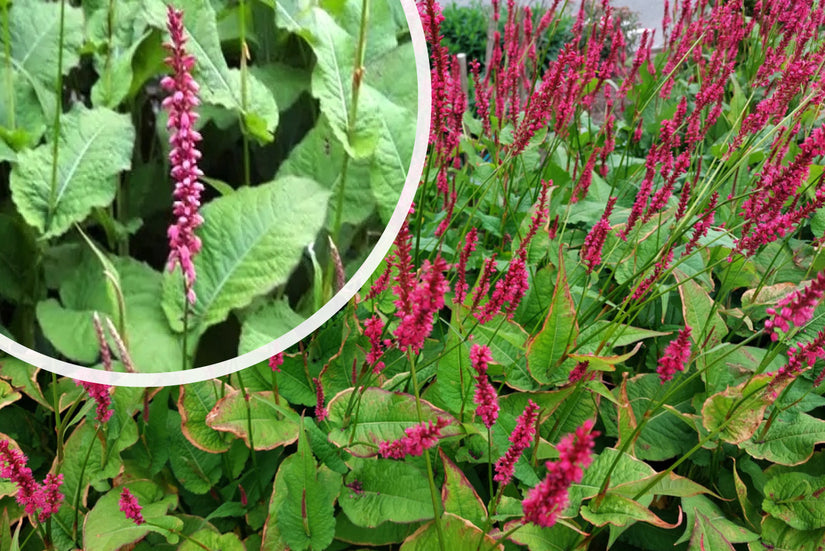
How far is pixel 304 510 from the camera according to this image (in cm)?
62

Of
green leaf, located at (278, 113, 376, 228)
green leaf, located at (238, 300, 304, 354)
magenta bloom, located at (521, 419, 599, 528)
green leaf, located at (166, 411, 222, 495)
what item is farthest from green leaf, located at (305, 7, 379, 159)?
green leaf, located at (166, 411, 222, 495)

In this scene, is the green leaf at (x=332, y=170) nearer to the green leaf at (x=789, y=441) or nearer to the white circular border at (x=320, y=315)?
the white circular border at (x=320, y=315)

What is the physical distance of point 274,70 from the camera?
0.43 m

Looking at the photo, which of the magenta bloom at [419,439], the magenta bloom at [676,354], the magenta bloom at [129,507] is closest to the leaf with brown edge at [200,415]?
the magenta bloom at [129,507]

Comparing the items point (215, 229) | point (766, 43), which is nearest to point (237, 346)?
point (215, 229)

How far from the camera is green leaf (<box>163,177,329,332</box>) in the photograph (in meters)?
0.45

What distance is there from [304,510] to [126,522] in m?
0.20

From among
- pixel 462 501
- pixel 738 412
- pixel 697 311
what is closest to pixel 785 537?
pixel 738 412

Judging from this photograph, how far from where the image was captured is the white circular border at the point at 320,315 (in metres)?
0.46

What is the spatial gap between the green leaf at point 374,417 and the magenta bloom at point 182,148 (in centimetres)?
32

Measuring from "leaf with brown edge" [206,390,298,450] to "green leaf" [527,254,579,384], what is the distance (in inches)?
11.5

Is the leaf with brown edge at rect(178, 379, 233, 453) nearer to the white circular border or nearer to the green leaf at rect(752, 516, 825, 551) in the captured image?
the white circular border

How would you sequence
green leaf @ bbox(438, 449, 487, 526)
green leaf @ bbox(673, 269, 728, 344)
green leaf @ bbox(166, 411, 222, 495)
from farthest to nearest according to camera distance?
1. green leaf @ bbox(673, 269, 728, 344)
2. green leaf @ bbox(166, 411, 222, 495)
3. green leaf @ bbox(438, 449, 487, 526)

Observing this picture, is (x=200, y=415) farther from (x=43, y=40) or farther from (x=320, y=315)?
(x=43, y=40)
